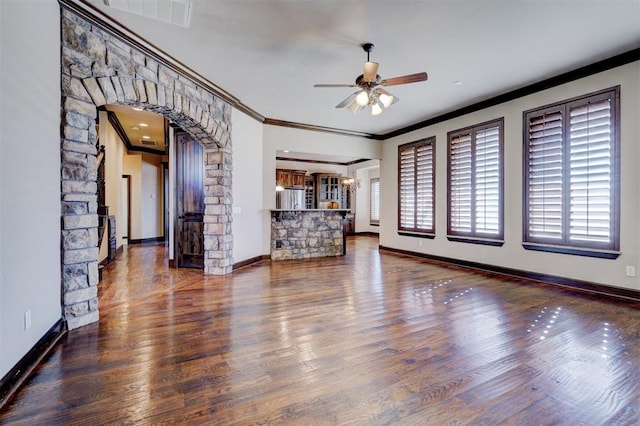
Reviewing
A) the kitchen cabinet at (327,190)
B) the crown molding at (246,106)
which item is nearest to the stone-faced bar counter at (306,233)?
the crown molding at (246,106)

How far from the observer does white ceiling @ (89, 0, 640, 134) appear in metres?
2.87

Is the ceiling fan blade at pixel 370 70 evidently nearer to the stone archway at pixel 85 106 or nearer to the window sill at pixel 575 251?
the stone archway at pixel 85 106

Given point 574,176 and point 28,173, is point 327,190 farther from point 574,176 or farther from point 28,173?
point 28,173

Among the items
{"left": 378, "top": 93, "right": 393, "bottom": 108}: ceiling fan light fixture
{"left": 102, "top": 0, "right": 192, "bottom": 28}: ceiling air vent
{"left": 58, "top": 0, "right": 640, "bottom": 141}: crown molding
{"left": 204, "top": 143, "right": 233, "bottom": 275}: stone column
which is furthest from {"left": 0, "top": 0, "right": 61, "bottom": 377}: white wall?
{"left": 378, "top": 93, "right": 393, "bottom": 108}: ceiling fan light fixture

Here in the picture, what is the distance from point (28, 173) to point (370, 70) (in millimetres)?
3170

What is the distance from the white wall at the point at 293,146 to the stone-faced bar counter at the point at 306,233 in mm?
228

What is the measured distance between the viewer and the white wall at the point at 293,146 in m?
6.53

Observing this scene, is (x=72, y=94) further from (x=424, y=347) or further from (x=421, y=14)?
(x=424, y=347)

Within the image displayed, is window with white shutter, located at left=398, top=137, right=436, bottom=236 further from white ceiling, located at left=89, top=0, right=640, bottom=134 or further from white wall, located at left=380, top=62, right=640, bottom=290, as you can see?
white ceiling, located at left=89, top=0, right=640, bottom=134

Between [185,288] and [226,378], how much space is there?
257 centimetres

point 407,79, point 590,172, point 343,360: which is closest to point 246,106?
point 407,79

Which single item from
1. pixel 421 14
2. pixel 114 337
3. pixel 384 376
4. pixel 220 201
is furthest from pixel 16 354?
pixel 421 14

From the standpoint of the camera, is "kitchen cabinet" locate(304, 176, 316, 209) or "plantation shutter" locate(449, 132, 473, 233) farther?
"kitchen cabinet" locate(304, 176, 316, 209)

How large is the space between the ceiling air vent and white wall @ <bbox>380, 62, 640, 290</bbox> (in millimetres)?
4980
